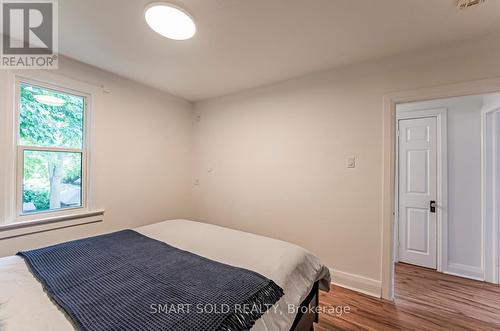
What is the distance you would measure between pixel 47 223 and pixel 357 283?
3.18 meters

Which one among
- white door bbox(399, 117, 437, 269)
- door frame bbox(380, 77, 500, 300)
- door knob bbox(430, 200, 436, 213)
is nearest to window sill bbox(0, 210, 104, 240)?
door frame bbox(380, 77, 500, 300)

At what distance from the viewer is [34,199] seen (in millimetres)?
2168

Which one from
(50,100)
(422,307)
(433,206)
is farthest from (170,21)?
(433,206)

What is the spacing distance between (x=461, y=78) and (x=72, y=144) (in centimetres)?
385

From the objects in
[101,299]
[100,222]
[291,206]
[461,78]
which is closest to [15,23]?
[100,222]

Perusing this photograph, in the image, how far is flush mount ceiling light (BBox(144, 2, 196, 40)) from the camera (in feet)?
5.06

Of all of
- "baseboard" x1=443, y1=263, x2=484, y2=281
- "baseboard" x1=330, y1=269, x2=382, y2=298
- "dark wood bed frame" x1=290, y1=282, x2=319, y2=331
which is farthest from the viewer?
"baseboard" x1=443, y1=263, x2=484, y2=281

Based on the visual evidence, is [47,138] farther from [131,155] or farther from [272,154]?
[272,154]

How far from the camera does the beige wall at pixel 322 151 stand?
2100 mm

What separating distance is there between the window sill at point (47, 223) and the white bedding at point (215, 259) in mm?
693

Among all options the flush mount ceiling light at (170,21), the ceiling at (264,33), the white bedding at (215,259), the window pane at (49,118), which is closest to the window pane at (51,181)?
the window pane at (49,118)

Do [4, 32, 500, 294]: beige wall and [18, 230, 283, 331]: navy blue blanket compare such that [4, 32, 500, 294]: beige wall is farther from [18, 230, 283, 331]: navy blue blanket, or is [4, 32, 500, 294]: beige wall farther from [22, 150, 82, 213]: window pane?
[18, 230, 283, 331]: navy blue blanket

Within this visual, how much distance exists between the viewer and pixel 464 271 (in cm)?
267

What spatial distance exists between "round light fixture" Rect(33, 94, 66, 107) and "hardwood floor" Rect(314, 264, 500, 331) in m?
3.26
